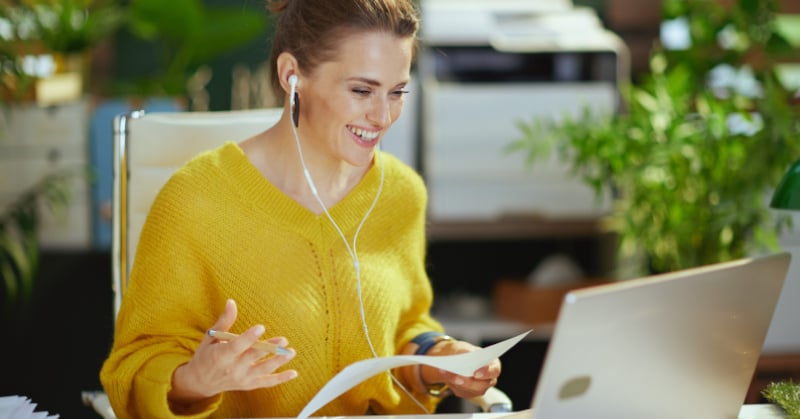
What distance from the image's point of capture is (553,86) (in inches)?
140

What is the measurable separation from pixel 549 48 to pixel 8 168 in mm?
1853

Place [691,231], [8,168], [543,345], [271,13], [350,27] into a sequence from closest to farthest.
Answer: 1. [350,27]
2. [271,13]
3. [691,231]
4. [8,168]
5. [543,345]

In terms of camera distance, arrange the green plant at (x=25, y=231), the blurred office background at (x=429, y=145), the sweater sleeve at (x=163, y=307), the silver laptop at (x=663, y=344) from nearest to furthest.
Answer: the silver laptop at (x=663, y=344) → the sweater sleeve at (x=163, y=307) → the green plant at (x=25, y=231) → the blurred office background at (x=429, y=145)

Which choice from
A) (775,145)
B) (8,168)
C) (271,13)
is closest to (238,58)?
(8,168)

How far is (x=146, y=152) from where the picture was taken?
1.75 meters

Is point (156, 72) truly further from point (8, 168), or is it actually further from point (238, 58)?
point (8, 168)

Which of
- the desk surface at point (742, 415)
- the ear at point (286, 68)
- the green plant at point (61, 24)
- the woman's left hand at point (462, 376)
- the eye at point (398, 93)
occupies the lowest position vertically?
the woman's left hand at point (462, 376)

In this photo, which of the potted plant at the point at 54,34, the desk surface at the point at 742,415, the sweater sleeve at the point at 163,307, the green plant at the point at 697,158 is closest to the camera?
the desk surface at the point at 742,415

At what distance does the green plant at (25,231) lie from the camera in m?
3.12

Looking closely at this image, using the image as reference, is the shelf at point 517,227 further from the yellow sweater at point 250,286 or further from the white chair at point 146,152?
the yellow sweater at point 250,286

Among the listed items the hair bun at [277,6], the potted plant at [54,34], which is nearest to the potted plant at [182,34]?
the potted plant at [54,34]

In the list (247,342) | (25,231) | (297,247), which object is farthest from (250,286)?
(25,231)

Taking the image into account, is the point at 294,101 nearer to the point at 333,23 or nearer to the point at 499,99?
the point at 333,23

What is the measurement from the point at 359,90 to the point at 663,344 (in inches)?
22.8
